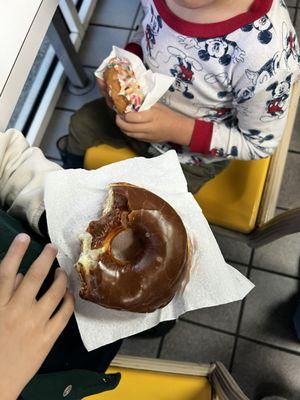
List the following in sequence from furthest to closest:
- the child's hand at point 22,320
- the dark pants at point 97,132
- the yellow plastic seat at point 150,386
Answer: the dark pants at point 97,132
the yellow plastic seat at point 150,386
the child's hand at point 22,320

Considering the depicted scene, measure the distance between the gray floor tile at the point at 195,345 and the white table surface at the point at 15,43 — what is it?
0.87 meters

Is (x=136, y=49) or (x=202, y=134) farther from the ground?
(x=136, y=49)

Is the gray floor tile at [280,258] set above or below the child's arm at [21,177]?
below

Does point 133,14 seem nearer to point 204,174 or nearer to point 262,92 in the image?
point 204,174

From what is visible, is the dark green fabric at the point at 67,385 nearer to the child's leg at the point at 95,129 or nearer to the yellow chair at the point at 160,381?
the yellow chair at the point at 160,381

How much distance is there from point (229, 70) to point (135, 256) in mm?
346

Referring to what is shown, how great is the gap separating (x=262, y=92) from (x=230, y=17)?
0.42 ft

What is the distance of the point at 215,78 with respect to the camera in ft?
2.52

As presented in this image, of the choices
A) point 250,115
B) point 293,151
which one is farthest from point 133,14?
point 250,115

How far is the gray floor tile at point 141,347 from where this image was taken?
1340 millimetres

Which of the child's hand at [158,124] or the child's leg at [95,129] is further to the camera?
the child's leg at [95,129]

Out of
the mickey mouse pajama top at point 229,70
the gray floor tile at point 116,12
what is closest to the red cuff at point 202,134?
the mickey mouse pajama top at point 229,70

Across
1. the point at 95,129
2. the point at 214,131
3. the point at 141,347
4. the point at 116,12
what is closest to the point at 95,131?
the point at 95,129

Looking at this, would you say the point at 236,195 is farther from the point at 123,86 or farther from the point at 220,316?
the point at 220,316
